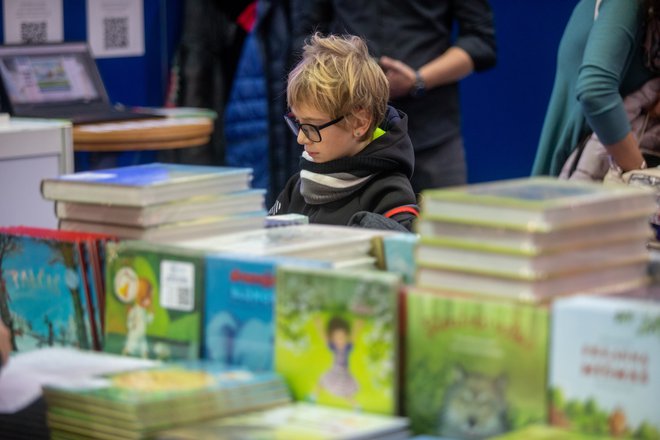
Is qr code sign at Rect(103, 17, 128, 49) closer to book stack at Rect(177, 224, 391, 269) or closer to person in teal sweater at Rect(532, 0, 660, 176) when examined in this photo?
person in teal sweater at Rect(532, 0, 660, 176)

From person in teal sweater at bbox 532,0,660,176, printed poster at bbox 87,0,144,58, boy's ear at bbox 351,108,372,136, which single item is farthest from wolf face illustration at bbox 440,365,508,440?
printed poster at bbox 87,0,144,58

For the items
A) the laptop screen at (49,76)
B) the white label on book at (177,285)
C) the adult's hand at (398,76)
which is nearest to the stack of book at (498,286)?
the white label on book at (177,285)

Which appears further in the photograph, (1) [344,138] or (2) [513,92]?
(2) [513,92]

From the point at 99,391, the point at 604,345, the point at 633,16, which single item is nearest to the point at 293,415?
the point at 99,391

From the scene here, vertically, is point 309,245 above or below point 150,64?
below

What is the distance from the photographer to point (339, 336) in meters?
1.51

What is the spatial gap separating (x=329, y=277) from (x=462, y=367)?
20 cm

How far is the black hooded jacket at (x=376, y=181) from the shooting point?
2.62m

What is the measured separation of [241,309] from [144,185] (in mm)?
286

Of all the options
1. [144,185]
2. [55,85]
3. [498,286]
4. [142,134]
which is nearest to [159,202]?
[144,185]

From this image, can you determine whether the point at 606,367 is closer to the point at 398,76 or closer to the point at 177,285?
the point at 177,285

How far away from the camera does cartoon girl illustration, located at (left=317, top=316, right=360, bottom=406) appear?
1499mm

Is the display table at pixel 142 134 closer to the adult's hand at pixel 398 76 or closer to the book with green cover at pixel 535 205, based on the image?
the adult's hand at pixel 398 76

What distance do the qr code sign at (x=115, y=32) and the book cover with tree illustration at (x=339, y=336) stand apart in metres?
4.39
